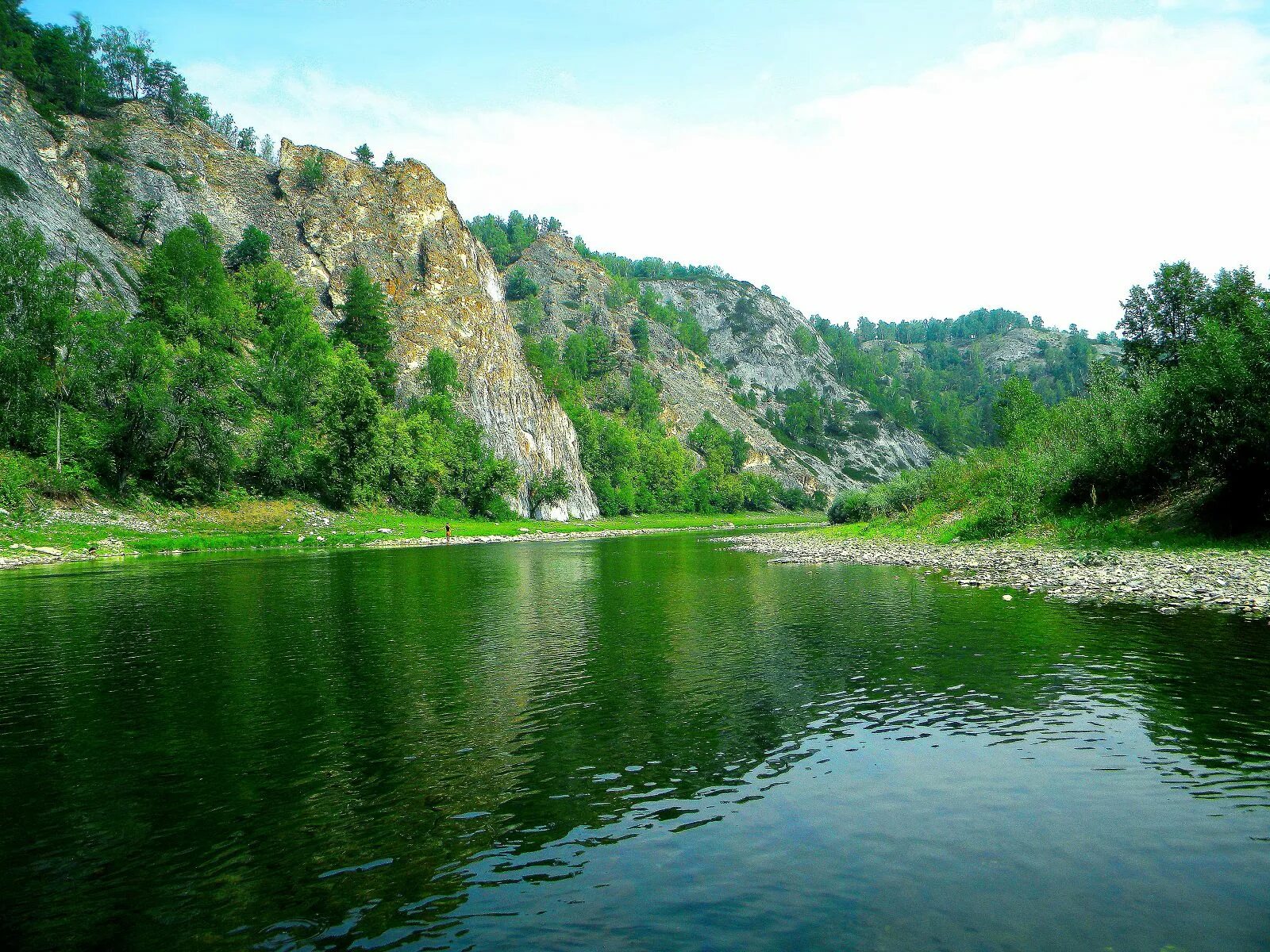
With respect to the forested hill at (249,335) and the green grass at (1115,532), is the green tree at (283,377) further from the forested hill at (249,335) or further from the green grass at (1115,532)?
the green grass at (1115,532)

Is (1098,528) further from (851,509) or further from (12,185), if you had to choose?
(12,185)

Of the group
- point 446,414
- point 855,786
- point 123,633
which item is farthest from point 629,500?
point 855,786

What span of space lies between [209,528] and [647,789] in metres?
64.1

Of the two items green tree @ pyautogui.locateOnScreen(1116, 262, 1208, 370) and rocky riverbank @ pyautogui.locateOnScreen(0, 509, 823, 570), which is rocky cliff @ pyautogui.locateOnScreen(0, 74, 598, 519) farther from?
green tree @ pyautogui.locateOnScreen(1116, 262, 1208, 370)

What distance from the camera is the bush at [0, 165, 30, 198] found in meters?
76.3

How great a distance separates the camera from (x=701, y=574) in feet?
131

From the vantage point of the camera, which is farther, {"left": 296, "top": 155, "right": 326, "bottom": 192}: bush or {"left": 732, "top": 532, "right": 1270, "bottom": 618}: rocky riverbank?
{"left": 296, "top": 155, "right": 326, "bottom": 192}: bush

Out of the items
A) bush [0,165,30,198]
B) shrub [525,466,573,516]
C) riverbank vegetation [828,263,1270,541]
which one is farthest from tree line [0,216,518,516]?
riverbank vegetation [828,263,1270,541]

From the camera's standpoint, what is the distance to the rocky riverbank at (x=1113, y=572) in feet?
73.7

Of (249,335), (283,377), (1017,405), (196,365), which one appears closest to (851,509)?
(1017,405)

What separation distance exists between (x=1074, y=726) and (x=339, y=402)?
3419 inches

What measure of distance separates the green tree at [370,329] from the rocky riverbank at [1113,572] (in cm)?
9009

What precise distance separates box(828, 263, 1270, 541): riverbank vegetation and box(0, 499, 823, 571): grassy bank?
51.0 m

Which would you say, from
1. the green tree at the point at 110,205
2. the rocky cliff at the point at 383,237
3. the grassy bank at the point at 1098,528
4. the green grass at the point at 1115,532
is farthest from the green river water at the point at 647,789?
the green tree at the point at 110,205
